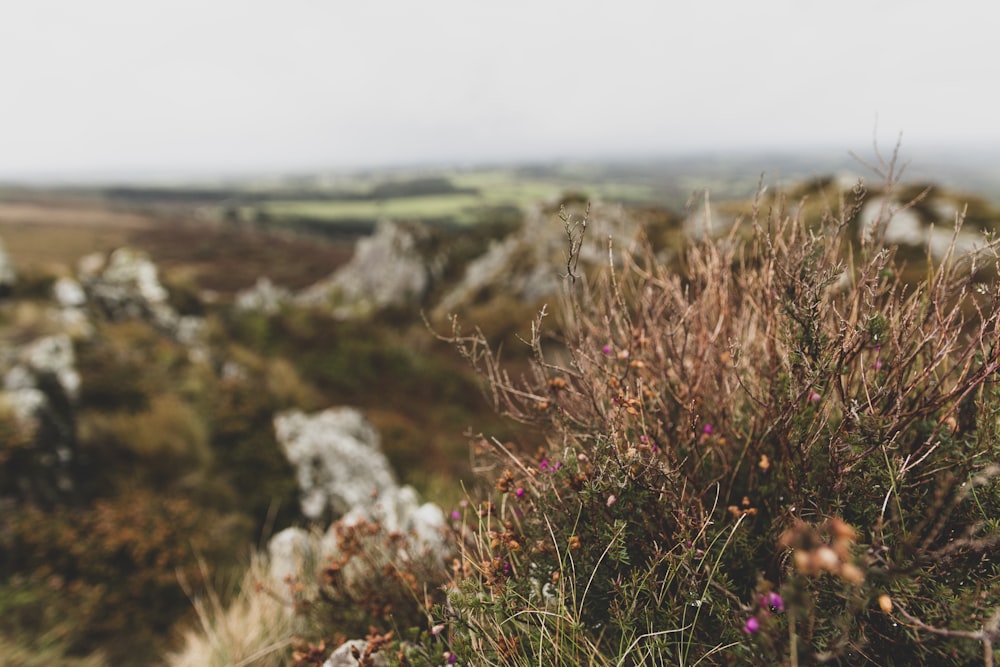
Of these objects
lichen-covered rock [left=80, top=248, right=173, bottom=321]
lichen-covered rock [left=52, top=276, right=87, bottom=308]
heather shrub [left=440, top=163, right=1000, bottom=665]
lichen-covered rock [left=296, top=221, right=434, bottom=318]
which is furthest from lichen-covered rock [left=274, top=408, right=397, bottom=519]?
lichen-covered rock [left=296, top=221, right=434, bottom=318]

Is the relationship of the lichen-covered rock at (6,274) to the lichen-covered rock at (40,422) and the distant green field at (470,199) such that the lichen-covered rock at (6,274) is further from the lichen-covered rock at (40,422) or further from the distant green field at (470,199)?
the distant green field at (470,199)

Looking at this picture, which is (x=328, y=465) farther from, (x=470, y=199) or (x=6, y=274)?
(x=470, y=199)

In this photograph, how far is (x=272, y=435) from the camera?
689 cm

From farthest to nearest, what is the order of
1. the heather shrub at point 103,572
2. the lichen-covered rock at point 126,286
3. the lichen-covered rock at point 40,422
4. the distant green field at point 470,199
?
1. the distant green field at point 470,199
2. the lichen-covered rock at point 126,286
3. the lichen-covered rock at point 40,422
4. the heather shrub at point 103,572

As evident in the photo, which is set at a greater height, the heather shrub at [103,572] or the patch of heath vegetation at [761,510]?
the patch of heath vegetation at [761,510]

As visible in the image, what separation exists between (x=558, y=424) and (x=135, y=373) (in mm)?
7730

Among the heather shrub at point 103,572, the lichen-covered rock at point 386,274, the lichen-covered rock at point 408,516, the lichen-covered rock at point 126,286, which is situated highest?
the lichen-covered rock at point 126,286

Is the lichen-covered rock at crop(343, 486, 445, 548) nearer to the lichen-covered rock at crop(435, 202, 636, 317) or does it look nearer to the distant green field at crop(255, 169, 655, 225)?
the lichen-covered rock at crop(435, 202, 636, 317)

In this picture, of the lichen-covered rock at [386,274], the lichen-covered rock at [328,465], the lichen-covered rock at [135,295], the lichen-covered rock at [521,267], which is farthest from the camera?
the lichen-covered rock at [386,274]

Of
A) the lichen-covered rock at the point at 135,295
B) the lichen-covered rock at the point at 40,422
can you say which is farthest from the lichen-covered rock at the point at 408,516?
the lichen-covered rock at the point at 135,295

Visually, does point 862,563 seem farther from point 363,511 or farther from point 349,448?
point 349,448

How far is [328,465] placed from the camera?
6.62 m

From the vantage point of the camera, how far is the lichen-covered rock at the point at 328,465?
6.29 m

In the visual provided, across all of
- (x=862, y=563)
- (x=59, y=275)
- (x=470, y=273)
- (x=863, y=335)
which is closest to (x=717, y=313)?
(x=863, y=335)
